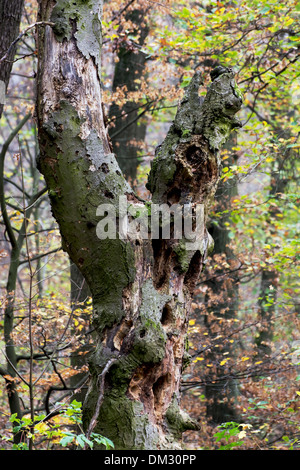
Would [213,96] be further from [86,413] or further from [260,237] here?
[260,237]

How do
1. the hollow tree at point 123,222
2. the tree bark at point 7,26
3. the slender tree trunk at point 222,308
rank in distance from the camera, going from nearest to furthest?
the hollow tree at point 123,222 → the tree bark at point 7,26 → the slender tree trunk at point 222,308

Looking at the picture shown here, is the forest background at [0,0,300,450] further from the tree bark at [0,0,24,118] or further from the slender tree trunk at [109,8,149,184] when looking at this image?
the tree bark at [0,0,24,118]

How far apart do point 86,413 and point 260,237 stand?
13056 mm

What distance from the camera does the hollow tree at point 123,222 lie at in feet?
8.25

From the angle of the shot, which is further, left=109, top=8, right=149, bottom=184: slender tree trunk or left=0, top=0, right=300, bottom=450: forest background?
left=109, top=8, right=149, bottom=184: slender tree trunk

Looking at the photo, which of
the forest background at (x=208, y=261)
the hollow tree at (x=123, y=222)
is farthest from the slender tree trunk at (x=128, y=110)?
the hollow tree at (x=123, y=222)

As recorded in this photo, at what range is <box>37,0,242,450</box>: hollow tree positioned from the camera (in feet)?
8.25

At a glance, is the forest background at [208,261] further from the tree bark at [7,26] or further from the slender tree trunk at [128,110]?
the tree bark at [7,26]

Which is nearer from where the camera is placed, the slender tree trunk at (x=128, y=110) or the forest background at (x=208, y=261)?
the forest background at (x=208, y=261)

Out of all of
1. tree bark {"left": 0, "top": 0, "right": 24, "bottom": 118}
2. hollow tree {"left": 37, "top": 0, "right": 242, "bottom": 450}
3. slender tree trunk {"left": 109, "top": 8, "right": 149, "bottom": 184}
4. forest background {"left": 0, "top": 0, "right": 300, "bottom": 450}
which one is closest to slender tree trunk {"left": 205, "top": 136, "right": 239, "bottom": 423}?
forest background {"left": 0, "top": 0, "right": 300, "bottom": 450}

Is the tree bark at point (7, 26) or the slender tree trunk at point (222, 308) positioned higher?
the tree bark at point (7, 26)

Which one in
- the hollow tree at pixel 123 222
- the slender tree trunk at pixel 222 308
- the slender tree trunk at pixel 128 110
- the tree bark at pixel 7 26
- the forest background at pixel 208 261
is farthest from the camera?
the slender tree trunk at pixel 128 110

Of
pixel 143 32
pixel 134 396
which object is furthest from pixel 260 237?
pixel 134 396

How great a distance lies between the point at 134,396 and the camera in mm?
2514
